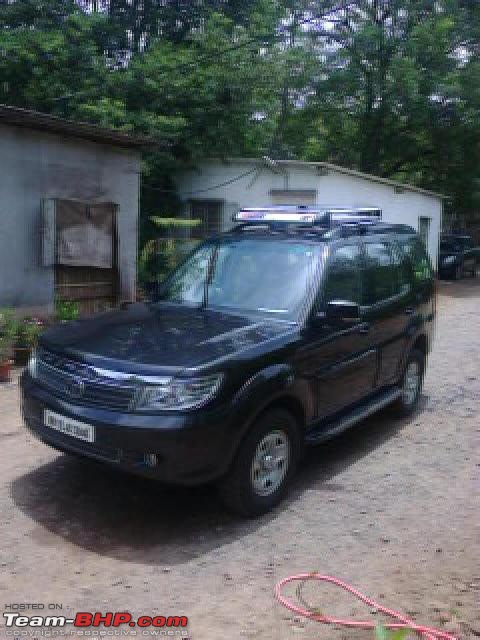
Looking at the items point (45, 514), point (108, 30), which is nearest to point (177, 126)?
point (108, 30)

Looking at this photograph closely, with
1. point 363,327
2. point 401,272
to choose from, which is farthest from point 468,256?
point 363,327

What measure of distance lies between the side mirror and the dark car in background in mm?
19748

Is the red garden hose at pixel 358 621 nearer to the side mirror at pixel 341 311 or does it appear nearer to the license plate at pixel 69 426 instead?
the license plate at pixel 69 426

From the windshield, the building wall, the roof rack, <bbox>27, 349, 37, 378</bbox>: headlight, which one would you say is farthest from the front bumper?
the building wall

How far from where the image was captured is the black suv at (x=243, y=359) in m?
3.88

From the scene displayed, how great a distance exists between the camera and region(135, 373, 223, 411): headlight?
3.85 meters

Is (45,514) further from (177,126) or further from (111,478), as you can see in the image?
(177,126)

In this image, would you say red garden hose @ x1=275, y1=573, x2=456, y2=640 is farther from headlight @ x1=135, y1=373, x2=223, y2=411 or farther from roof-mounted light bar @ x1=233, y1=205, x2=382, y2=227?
roof-mounted light bar @ x1=233, y1=205, x2=382, y2=227

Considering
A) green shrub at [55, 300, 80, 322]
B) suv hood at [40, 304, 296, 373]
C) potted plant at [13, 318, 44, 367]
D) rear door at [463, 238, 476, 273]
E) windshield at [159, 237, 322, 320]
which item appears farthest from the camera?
rear door at [463, 238, 476, 273]

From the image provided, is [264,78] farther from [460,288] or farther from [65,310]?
[65,310]

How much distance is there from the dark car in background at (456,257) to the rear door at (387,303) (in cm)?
1779

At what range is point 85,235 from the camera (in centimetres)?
1027

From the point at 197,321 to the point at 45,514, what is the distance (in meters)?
1.69

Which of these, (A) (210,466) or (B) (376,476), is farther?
(B) (376,476)
